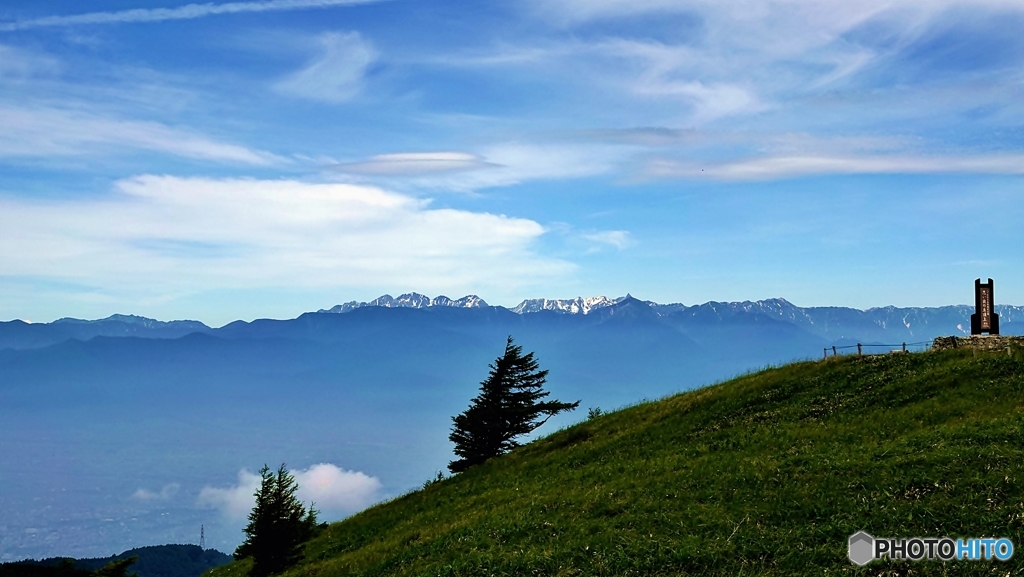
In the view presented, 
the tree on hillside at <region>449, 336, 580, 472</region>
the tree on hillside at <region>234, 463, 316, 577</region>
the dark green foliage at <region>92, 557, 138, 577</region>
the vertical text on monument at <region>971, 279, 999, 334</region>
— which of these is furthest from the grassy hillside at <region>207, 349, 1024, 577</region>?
the dark green foliage at <region>92, 557, 138, 577</region>

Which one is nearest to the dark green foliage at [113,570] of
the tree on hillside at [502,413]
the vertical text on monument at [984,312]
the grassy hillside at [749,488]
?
the grassy hillside at [749,488]

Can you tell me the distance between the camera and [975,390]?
3581cm

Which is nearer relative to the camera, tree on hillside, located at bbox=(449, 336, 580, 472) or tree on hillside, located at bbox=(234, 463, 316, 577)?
tree on hillside, located at bbox=(234, 463, 316, 577)

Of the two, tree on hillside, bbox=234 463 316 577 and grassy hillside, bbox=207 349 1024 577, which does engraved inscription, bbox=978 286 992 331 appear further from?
tree on hillside, bbox=234 463 316 577

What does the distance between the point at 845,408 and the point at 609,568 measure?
1993cm

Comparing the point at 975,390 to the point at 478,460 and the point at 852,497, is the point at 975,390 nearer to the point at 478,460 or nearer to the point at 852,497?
the point at 852,497

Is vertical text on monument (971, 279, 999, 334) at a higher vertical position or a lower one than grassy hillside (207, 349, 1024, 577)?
higher

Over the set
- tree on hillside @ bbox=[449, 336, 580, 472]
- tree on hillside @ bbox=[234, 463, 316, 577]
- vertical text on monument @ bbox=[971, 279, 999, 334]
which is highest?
vertical text on monument @ bbox=[971, 279, 999, 334]

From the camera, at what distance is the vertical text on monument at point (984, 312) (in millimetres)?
47031

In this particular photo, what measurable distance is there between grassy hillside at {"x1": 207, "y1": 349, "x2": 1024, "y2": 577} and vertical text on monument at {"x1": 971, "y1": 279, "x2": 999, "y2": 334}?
6178 millimetres

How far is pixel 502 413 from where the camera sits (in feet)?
171

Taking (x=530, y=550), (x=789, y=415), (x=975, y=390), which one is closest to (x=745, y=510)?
(x=530, y=550)

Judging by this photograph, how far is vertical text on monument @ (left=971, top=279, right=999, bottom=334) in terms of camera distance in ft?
154

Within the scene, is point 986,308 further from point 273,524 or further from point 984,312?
point 273,524
